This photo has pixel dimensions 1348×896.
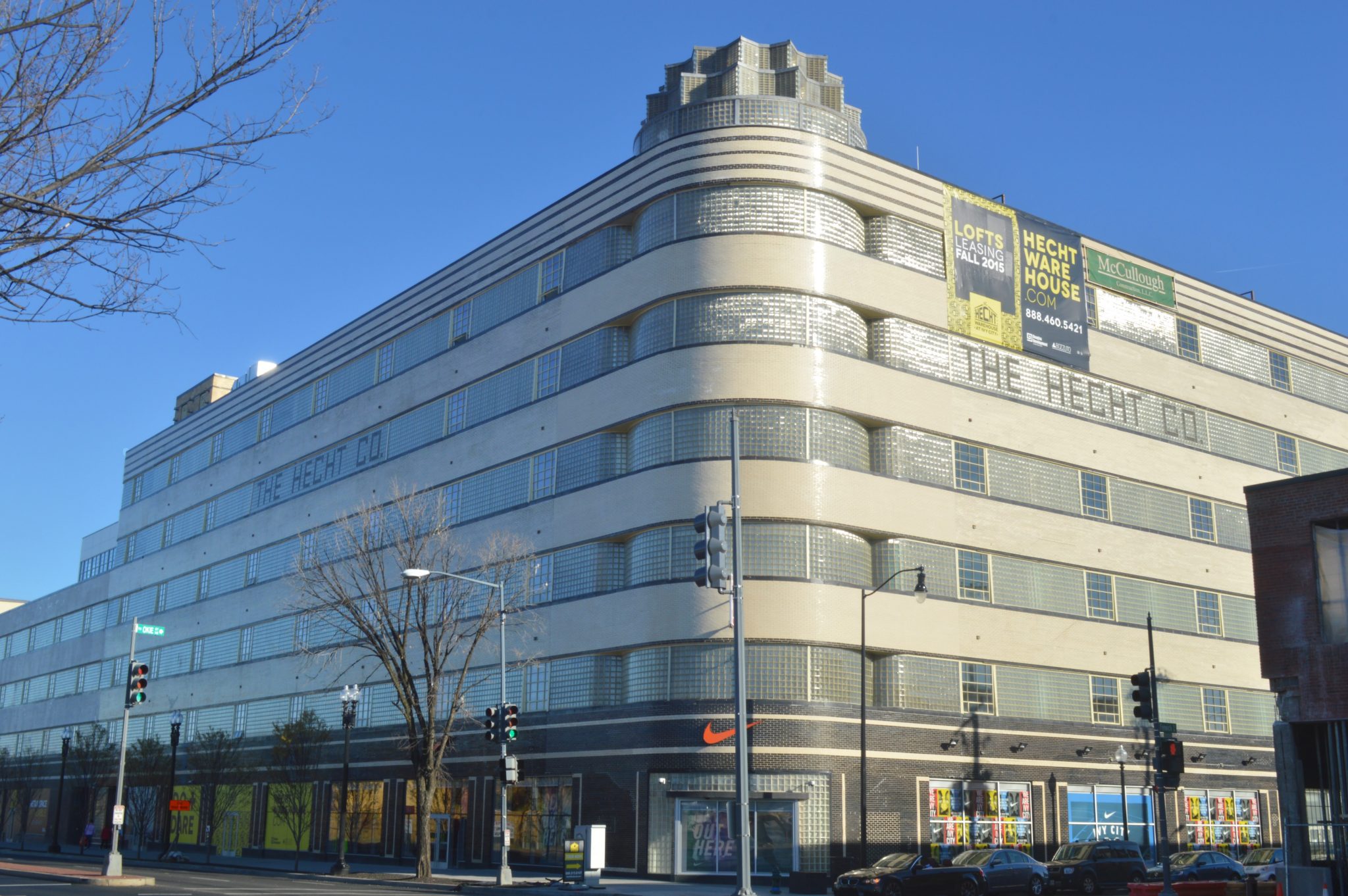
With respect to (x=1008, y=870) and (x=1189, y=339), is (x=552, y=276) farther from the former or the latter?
(x=1008, y=870)

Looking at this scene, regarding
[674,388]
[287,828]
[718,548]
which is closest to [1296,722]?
[718,548]

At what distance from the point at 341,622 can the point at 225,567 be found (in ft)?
55.3

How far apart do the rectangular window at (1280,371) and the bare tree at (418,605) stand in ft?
128

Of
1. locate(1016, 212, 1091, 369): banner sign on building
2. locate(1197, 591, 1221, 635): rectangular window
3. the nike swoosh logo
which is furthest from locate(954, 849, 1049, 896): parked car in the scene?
locate(1016, 212, 1091, 369): banner sign on building

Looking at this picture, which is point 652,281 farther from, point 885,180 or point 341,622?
point 341,622

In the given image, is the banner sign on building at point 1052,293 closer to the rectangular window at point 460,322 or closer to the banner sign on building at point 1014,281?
the banner sign on building at point 1014,281

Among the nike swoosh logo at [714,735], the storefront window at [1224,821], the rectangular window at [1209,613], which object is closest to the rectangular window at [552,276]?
the nike swoosh logo at [714,735]

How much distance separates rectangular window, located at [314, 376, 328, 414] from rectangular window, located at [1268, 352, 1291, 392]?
49.2m

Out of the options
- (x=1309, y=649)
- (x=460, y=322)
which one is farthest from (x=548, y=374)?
(x=1309, y=649)

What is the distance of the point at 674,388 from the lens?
1812 inches

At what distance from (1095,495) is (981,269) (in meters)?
10.9

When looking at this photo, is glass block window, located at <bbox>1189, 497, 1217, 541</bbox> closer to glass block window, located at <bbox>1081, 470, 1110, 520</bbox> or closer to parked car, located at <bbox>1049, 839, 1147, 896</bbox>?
glass block window, located at <bbox>1081, 470, 1110, 520</bbox>

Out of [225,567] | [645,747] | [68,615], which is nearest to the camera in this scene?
[645,747]

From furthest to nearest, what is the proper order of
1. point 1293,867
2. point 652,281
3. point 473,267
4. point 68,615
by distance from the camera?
point 68,615 → point 473,267 → point 652,281 → point 1293,867
